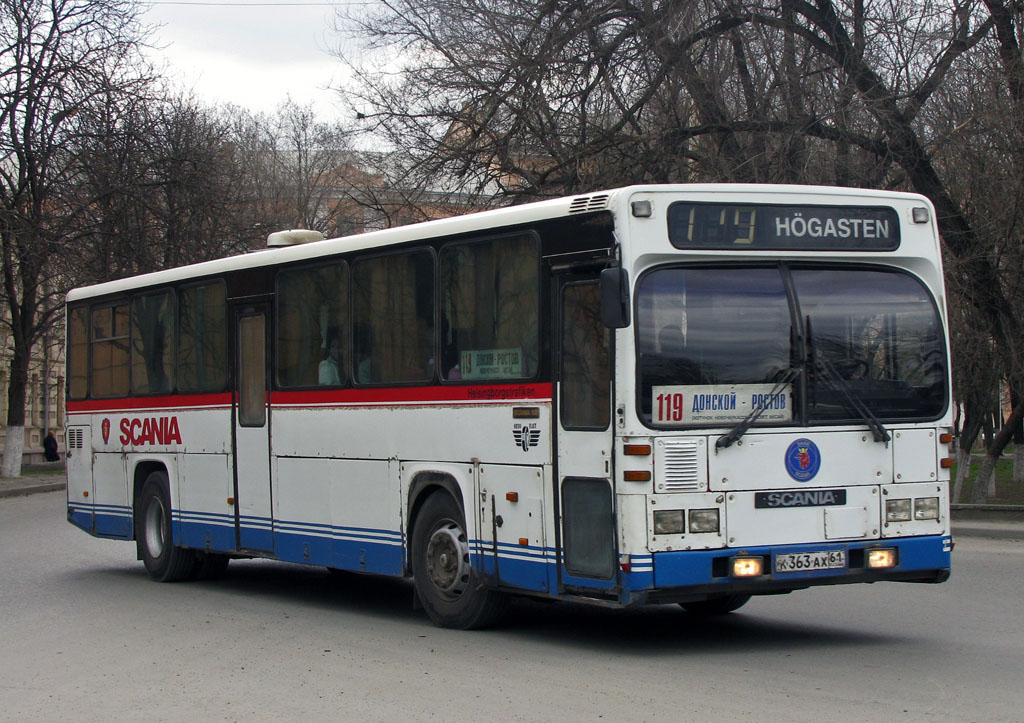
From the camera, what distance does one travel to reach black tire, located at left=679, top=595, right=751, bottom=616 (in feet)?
36.7

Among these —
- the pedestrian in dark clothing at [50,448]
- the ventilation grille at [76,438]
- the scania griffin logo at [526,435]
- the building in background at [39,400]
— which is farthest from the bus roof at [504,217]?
Answer: the building in background at [39,400]

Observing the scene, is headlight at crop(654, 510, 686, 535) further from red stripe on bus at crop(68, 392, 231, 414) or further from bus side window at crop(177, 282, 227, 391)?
bus side window at crop(177, 282, 227, 391)

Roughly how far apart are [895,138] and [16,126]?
2451 centimetres

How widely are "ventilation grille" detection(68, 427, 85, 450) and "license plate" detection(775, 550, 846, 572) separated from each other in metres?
10.3

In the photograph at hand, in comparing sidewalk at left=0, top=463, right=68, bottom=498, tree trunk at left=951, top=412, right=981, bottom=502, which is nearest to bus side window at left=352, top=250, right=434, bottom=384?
tree trunk at left=951, top=412, right=981, bottom=502

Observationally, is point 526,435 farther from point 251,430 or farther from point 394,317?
point 251,430

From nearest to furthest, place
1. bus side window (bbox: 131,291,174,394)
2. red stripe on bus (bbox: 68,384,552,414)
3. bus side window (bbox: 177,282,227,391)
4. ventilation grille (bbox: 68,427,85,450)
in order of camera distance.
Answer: red stripe on bus (bbox: 68,384,552,414) < bus side window (bbox: 177,282,227,391) < bus side window (bbox: 131,291,174,394) < ventilation grille (bbox: 68,427,85,450)

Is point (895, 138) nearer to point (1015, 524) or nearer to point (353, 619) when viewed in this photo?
point (1015, 524)

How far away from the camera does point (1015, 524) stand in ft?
65.0

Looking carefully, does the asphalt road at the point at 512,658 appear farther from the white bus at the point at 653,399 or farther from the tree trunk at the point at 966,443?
the tree trunk at the point at 966,443

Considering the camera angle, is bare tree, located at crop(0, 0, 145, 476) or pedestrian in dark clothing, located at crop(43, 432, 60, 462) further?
pedestrian in dark clothing, located at crop(43, 432, 60, 462)

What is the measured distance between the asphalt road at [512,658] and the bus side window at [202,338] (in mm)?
2168

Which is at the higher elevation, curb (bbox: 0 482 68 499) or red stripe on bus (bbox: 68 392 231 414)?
red stripe on bus (bbox: 68 392 231 414)

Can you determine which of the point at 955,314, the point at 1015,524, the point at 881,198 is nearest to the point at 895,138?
the point at 955,314
